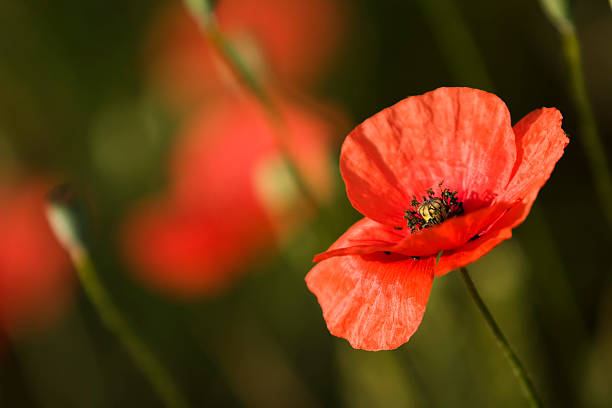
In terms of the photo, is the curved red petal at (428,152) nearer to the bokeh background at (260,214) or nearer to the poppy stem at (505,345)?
the poppy stem at (505,345)

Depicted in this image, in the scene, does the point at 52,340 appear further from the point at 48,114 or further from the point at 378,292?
the point at 378,292

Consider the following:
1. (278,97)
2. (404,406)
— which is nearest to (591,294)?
(404,406)

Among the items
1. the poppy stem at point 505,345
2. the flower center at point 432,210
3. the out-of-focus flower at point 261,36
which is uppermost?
the out-of-focus flower at point 261,36

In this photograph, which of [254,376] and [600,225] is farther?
[254,376]

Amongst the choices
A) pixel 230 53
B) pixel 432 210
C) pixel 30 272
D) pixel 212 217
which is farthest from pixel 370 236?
pixel 30 272

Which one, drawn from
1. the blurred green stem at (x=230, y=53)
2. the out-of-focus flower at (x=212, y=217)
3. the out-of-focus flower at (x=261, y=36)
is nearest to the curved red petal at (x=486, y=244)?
the blurred green stem at (x=230, y=53)

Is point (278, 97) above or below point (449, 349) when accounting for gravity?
above
